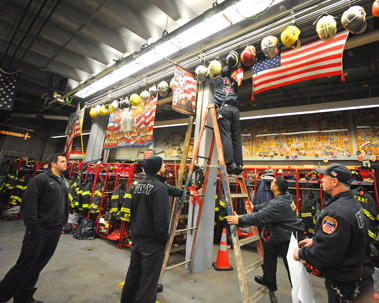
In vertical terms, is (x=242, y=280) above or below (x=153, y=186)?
below

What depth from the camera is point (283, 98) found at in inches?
301

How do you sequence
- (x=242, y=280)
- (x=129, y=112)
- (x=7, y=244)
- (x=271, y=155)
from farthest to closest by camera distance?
(x=271, y=155), (x=129, y=112), (x=7, y=244), (x=242, y=280)

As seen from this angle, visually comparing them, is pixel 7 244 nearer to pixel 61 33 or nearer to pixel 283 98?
pixel 61 33

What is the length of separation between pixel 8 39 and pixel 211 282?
29.7 feet

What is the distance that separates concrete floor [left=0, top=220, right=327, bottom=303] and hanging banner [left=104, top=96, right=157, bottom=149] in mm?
3249

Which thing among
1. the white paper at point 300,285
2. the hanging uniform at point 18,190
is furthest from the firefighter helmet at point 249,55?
the hanging uniform at point 18,190

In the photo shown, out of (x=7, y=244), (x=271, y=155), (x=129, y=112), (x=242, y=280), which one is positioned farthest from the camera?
(x=271, y=155)

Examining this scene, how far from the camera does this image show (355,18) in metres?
2.70

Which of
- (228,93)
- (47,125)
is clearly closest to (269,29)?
(228,93)

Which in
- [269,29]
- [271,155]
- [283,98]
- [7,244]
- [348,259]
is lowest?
[7,244]

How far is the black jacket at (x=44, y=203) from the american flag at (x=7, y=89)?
5911 millimetres

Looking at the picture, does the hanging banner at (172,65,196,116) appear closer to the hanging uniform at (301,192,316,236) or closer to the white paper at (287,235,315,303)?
the white paper at (287,235,315,303)

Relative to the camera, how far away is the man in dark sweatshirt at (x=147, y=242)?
6.84ft

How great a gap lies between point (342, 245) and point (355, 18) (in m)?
3.10
